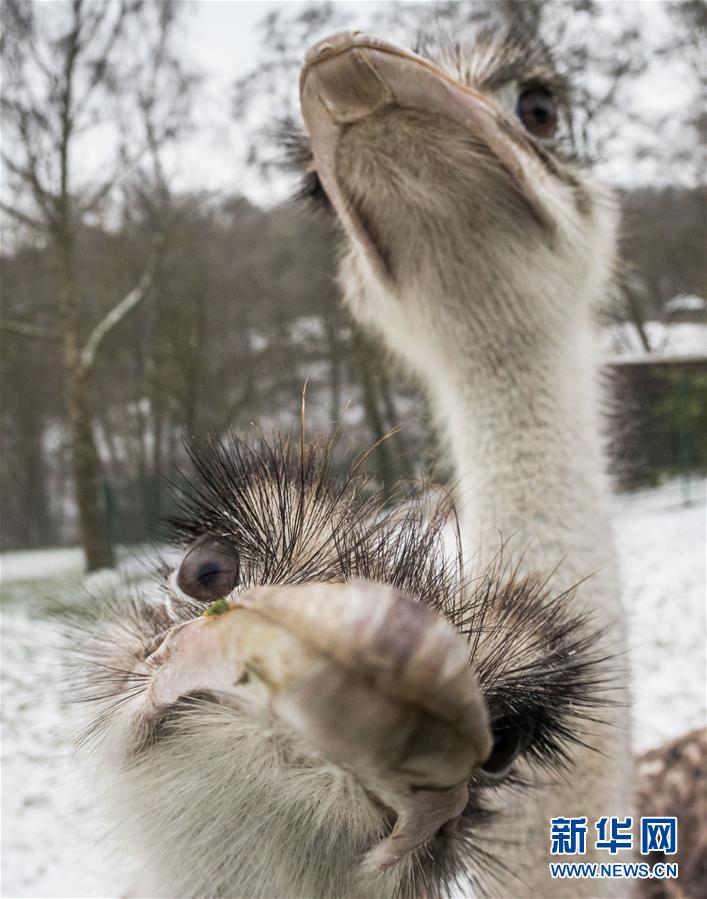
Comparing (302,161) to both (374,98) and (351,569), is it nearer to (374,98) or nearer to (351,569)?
(374,98)

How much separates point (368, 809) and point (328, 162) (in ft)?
3.75

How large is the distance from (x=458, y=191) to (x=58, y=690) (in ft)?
3.51

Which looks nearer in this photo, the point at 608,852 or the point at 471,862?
the point at 471,862

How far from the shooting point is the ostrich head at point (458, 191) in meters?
1.27

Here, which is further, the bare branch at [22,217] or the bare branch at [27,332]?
the bare branch at [27,332]

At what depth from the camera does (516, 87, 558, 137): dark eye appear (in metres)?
1.68

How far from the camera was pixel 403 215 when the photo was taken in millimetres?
1497

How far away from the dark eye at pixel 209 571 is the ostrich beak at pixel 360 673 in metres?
0.29

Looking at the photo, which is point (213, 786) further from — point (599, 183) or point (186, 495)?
point (599, 183)

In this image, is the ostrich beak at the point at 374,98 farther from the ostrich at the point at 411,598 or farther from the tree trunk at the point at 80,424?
the tree trunk at the point at 80,424

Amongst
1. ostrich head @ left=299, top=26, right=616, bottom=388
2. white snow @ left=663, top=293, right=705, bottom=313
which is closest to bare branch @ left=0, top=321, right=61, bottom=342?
ostrich head @ left=299, top=26, right=616, bottom=388

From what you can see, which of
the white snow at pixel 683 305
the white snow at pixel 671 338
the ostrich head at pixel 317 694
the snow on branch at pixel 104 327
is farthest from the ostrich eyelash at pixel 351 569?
the white snow at pixel 683 305

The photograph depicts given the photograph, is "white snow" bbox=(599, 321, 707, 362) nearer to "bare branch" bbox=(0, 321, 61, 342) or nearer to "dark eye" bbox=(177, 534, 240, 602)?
"bare branch" bbox=(0, 321, 61, 342)

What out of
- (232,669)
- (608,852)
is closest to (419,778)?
(232,669)
